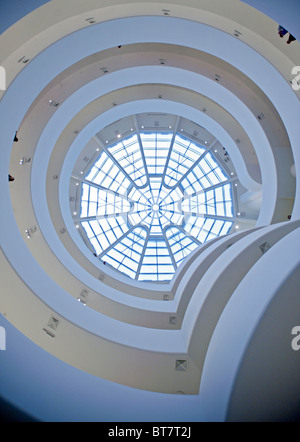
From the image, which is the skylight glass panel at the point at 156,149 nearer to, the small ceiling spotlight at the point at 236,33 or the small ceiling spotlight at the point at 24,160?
the small ceiling spotlight at the point at 24,160

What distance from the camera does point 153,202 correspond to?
2186 cm

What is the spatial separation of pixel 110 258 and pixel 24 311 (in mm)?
10810

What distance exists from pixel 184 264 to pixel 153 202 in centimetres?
855

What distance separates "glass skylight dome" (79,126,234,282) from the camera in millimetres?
18250

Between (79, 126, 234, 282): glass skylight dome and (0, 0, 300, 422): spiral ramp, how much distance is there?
13.3 feet

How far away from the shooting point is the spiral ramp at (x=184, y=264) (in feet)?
17.6

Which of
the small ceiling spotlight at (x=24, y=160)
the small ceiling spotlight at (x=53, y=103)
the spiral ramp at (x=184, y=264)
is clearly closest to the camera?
the spiral ramp at (x=184, y=264)

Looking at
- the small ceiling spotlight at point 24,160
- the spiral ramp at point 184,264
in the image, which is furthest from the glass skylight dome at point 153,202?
the small ceiling spotlight at point 24,160

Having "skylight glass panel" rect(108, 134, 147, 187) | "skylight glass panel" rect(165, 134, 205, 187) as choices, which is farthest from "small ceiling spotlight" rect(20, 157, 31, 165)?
"skylight glass panel" rect(165, 134, 205, 187)

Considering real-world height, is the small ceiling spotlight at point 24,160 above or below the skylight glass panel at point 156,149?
below

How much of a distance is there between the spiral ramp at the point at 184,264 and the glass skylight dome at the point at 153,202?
4045mm

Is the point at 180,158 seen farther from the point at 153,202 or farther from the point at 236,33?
the point at 236,33

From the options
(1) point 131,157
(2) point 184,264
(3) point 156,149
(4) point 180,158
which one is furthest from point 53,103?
(4) point 180,158

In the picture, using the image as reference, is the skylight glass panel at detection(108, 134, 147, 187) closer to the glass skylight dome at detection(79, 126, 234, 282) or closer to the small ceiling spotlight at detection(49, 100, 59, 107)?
the glass skylight dome at detection(79, 126, 234, 282)
